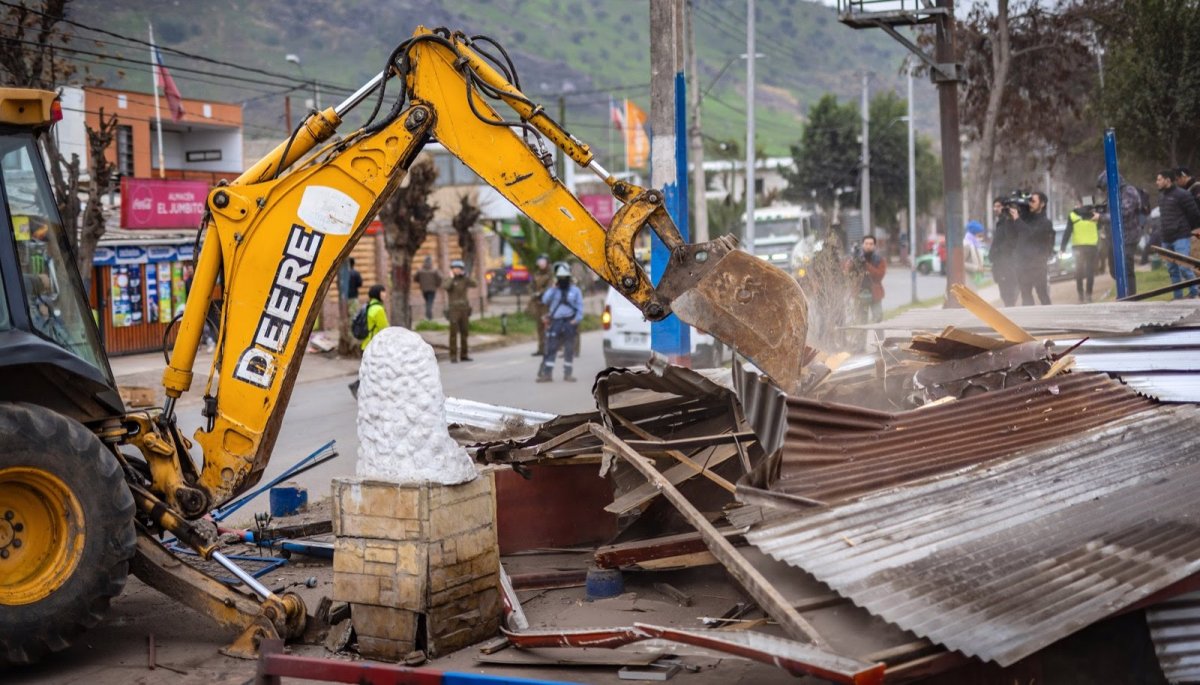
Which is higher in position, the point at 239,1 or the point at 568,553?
the point at 239,1

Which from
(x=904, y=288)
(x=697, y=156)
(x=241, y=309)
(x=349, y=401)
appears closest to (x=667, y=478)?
(x=241, y=309)

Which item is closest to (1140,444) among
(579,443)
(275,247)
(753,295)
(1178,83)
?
(753,295)

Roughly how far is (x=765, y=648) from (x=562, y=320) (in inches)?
627

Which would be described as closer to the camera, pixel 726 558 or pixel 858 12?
pixel 726 558

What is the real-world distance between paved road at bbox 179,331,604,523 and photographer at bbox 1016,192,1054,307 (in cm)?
699

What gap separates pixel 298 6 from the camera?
7101 inches

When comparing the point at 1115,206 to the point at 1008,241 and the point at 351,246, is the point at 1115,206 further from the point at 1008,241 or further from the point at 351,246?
the point at 351,246

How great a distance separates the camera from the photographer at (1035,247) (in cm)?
1848

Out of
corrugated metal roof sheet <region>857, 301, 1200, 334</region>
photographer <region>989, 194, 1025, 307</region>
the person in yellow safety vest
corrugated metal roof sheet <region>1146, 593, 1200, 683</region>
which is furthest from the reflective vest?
corrugated metal roof sheet <region>1146, 593, 1200, 683</region>

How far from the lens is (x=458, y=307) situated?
85.1 feet

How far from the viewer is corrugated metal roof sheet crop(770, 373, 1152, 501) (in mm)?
5863

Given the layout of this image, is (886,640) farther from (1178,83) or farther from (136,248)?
(136,248)

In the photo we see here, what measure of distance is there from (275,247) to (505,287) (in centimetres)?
4531

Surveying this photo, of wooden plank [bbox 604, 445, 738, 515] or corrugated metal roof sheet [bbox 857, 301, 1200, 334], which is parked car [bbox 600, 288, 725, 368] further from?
wooden plank [bbox 604, 445, 738, 515]
